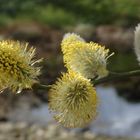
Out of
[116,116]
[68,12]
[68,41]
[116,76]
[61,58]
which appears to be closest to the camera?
[116,76]

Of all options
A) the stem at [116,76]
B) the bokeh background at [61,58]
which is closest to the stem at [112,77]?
the stem at [116,76]

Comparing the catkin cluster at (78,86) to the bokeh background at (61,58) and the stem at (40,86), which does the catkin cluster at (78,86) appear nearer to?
the stem at (40,86)

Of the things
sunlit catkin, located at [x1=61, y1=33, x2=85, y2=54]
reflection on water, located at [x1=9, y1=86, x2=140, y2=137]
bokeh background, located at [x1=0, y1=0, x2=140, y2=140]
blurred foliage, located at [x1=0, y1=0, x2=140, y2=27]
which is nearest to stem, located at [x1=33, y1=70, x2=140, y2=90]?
sunlit catkin, located at [x1=61, y1=33, x2=85, y2=54]

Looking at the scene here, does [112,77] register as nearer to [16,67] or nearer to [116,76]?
[116,76]

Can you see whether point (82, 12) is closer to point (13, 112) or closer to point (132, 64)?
point (132, 64)

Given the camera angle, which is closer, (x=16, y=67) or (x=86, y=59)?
(x=16, y=67)

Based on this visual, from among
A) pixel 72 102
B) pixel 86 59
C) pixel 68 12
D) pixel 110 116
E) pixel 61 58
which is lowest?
pixel 72 102

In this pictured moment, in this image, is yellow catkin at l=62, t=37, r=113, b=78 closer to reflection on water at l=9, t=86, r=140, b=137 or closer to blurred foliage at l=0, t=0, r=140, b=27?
reflection on water at l=9, t=86, r=140, b=137

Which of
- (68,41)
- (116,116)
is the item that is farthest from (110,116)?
(68,41)
